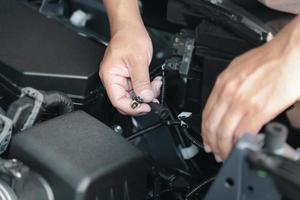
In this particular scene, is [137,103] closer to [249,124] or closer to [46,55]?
[46,55]

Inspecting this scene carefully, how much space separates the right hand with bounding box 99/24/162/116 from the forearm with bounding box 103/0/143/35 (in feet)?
0.06

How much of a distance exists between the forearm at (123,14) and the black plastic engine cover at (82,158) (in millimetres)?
279

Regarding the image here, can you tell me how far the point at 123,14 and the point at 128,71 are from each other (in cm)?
14

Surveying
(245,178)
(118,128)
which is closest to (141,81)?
(118,128)

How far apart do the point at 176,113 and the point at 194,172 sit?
12 cm

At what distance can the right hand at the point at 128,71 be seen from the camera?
1.01 meters

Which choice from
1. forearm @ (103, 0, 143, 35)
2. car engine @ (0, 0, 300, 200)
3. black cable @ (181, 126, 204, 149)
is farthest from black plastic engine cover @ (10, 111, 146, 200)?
forearm @ (103, 0, 143, 35)

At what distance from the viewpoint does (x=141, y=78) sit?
101cm

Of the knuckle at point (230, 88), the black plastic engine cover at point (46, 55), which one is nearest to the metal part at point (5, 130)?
the black plastic engine cover at point (46, 55)

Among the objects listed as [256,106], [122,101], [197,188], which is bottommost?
[197,188]

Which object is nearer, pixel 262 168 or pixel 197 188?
pixel 262 168

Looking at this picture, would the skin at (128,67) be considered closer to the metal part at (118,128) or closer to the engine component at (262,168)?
the metal part at (118,128)

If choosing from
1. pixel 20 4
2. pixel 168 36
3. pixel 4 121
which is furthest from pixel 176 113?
pixel 20 4

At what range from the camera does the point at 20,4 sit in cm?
122
